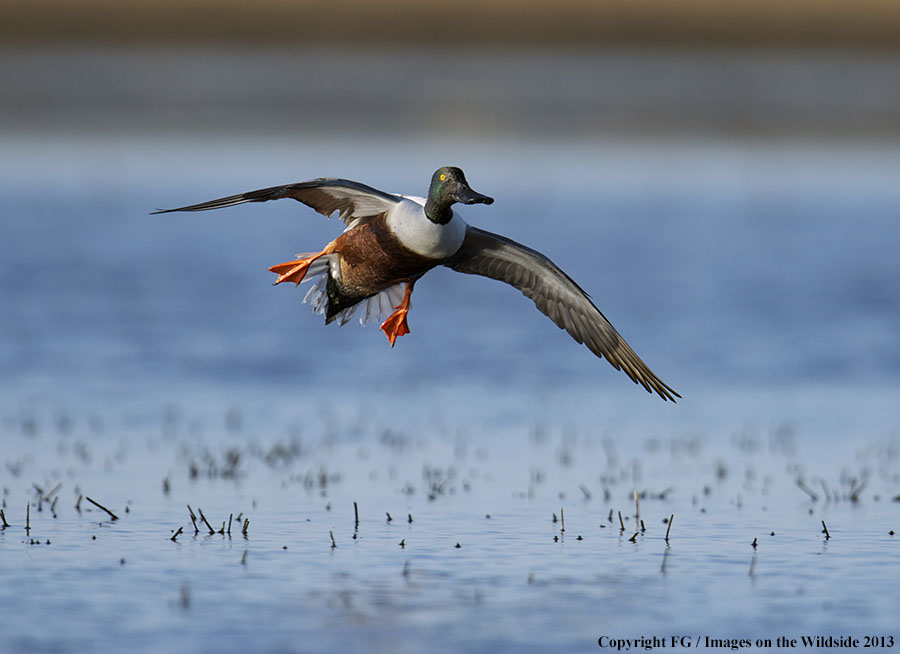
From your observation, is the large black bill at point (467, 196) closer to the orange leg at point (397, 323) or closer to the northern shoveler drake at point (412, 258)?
the northern shoveler drake at point (412, 258)

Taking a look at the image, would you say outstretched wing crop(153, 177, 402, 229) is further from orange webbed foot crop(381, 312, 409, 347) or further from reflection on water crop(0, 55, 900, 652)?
reflection on water crop(0, 55, 900, 652)

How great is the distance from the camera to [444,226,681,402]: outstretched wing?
29.7ft

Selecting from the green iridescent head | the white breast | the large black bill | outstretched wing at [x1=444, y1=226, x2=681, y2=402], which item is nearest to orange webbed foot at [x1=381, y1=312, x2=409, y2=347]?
outstretched wing at [x1=444, y1=226, x2=681, y2=402]

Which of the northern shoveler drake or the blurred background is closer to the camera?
the northern shoveler drake

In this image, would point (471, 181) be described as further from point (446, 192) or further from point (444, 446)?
point (446, 192)

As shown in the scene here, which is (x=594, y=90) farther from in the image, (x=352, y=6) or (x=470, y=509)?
(x=470, y=509)

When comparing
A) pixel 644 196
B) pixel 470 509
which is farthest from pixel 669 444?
pixel 644 196

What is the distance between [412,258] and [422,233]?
0.56 feet

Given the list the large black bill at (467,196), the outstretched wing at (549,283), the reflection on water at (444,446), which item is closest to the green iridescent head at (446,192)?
the large black bill at (467,196)

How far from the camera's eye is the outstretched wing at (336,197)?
8.01 metres

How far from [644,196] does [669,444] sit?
22230 millimetres

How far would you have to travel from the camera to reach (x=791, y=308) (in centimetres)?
1955

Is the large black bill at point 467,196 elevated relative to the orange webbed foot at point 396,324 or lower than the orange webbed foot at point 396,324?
elevated

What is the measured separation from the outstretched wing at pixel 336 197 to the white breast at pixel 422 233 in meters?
0.16
